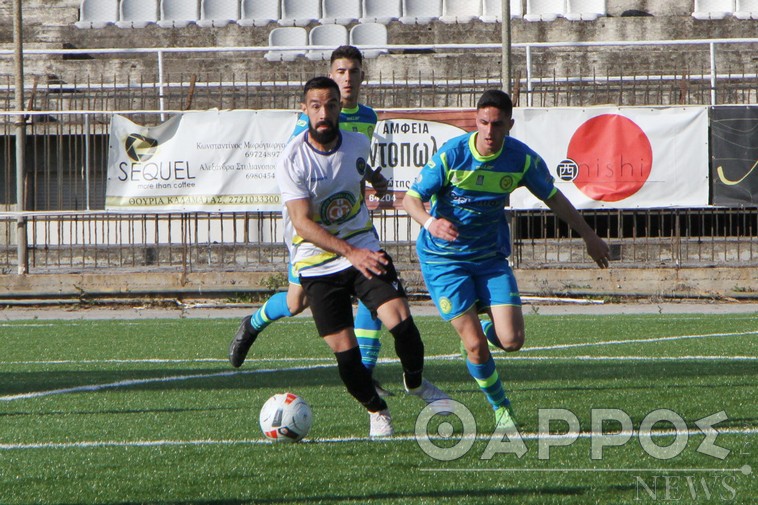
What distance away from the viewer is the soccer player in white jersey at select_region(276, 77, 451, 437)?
562cm

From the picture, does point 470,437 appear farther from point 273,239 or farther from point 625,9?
point 625,9

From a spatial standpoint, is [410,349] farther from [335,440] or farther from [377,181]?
[377,181]

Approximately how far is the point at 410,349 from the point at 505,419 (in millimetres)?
639

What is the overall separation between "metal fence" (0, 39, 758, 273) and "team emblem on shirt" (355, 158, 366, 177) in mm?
9461

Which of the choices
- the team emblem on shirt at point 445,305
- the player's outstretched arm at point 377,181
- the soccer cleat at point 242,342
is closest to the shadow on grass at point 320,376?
the soccer cleat at point 242,342

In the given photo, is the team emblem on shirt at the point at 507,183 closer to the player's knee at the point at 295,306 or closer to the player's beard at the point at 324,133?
the player's beard at the point at 324,133

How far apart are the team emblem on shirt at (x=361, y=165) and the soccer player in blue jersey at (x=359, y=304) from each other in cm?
72

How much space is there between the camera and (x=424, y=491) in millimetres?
4379

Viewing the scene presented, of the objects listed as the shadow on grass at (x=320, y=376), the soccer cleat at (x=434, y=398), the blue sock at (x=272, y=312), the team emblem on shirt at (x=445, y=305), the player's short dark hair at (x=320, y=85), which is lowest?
the shadow on grass at (x=320, y=376)

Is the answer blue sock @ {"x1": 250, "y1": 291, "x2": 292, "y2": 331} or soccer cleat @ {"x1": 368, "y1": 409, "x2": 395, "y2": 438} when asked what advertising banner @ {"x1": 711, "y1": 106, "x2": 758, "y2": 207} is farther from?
soccer cleat @ {"x1": 368, "y1": 409, "x2": 395, "y2": 438}

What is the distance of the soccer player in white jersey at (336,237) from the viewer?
5621 millimetres

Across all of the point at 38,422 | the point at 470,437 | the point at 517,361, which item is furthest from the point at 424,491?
the point at 517,361

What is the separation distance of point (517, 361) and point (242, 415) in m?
3.13

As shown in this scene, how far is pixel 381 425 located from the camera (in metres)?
5.58
